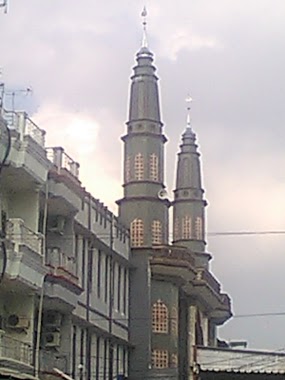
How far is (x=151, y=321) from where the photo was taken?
55.0 metres

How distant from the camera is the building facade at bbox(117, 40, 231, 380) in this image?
180ft

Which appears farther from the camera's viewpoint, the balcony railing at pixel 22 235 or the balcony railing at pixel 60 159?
the balcony railing at pixel 60 159

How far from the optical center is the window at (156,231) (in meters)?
58.1

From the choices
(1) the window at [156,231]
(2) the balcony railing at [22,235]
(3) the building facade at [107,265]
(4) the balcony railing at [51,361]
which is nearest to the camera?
(2) the balcony railing at [22,235]

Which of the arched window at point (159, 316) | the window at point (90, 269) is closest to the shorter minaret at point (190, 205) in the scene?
the arched window at point (159, 316)

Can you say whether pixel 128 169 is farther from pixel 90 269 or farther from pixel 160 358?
→ pixel 90 269

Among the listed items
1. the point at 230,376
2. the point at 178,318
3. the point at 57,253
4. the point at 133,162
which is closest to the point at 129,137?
the point at 133,162

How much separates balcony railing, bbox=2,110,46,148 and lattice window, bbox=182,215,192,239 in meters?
35.8

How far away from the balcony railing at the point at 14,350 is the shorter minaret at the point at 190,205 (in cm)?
3623

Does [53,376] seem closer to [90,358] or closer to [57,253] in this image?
[57,253]

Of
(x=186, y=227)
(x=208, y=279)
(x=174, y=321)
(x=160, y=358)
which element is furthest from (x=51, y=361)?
(x=186, y=227)

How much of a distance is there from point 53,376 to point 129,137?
75.7 ft

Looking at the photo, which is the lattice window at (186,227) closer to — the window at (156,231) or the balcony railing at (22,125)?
the window at (156,231)

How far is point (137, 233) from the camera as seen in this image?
189 feet
